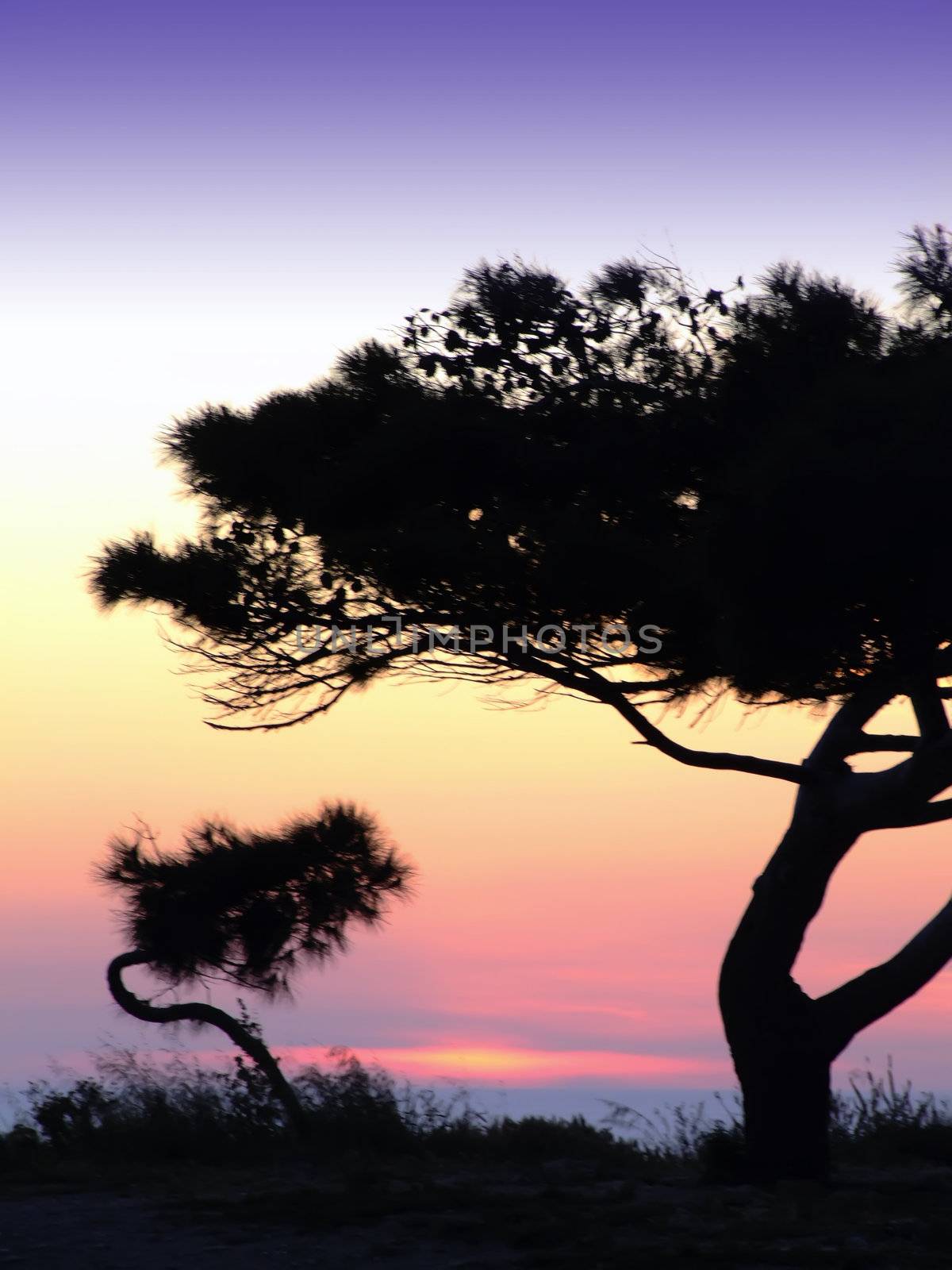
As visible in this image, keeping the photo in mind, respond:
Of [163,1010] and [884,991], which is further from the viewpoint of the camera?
[163,1010]

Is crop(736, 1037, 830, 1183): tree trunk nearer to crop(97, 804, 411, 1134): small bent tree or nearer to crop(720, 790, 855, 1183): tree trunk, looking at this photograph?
crop(720, 790, 855, 1183): tree trunk

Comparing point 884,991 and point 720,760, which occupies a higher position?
point 720,760

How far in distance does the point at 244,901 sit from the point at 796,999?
6.06m

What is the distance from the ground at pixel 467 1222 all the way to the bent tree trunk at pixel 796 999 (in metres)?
0.45

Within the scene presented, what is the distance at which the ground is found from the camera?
302 inches

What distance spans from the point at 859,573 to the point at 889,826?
267 centimetres

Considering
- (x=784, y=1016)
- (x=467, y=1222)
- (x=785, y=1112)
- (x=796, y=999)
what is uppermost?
(x=796, y=999)

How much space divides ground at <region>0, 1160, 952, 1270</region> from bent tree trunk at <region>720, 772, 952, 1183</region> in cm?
45

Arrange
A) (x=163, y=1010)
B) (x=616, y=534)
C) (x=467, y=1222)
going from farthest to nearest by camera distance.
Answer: (x=163, y=1010)
(x=616, y=534)
(x=467, y=1222)

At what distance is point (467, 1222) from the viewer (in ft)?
27.4

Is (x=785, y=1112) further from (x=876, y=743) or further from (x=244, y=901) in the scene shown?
(x=244, y=901)

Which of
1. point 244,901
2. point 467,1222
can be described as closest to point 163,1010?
point 244,901

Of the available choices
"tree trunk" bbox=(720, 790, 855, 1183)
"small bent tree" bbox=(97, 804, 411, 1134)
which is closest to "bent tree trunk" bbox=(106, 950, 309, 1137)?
"small bent tree" bbox=(97, 804, 411, 1134)

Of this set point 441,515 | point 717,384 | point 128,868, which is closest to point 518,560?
point 441,515
